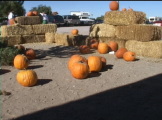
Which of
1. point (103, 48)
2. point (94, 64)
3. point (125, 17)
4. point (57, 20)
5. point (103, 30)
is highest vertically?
point (57, 20)

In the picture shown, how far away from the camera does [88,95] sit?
5.69 meters

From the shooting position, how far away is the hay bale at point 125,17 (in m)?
11.4

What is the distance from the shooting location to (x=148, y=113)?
4641mm

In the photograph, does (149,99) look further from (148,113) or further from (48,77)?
(48,77)

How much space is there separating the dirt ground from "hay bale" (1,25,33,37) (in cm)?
684

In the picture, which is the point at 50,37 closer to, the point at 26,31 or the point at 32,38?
the point at 32,38

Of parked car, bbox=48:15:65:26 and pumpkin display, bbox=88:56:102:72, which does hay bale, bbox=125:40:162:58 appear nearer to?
pumpkin display, bbox=88:56:102:72

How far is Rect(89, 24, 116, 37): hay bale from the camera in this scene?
12.5 metres

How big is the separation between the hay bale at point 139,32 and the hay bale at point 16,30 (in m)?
5.77

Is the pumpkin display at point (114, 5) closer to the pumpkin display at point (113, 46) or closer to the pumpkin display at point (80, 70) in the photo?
the pumpkin display at point (113, 46)

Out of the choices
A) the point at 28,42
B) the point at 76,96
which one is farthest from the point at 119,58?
the point at 28,42

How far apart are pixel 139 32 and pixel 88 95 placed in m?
5.82

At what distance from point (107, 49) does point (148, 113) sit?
272 inches

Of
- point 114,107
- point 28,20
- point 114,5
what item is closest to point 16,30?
point 28,20
